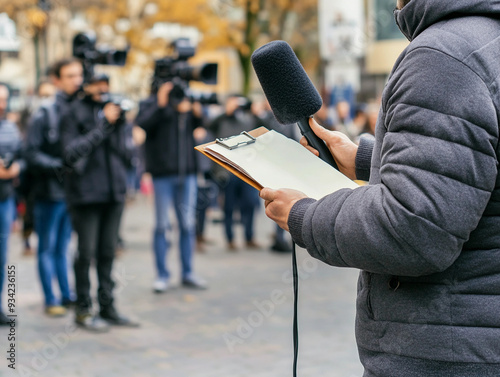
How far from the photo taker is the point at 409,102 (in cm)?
174

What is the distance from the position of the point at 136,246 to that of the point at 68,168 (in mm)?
4980

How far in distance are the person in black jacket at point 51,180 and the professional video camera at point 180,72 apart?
3.94ft

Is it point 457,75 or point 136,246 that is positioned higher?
point 457,75

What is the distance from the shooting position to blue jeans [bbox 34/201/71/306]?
6848 millimetres

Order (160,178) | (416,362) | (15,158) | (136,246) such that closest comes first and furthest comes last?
(416,362)
(15,158)
(160,178)
(136,246)

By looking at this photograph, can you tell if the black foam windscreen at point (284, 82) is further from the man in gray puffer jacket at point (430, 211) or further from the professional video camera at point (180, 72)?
the professional video camera at point (180, 72)

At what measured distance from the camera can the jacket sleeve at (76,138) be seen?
20.3 ft

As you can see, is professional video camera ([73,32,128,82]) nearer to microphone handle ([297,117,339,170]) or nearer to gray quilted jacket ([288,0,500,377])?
microphone handle ([297,117,339,170])

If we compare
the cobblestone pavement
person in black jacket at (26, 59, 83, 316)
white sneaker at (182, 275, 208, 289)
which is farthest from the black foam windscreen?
white sneaker at (182, 275, 208, 289)

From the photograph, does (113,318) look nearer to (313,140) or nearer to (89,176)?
(89,176)

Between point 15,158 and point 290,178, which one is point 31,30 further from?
point 290,178

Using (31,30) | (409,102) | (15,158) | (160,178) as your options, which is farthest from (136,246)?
(409,102)

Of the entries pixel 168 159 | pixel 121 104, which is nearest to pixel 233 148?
pixel 121 104

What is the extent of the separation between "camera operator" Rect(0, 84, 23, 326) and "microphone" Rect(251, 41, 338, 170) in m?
4.79
